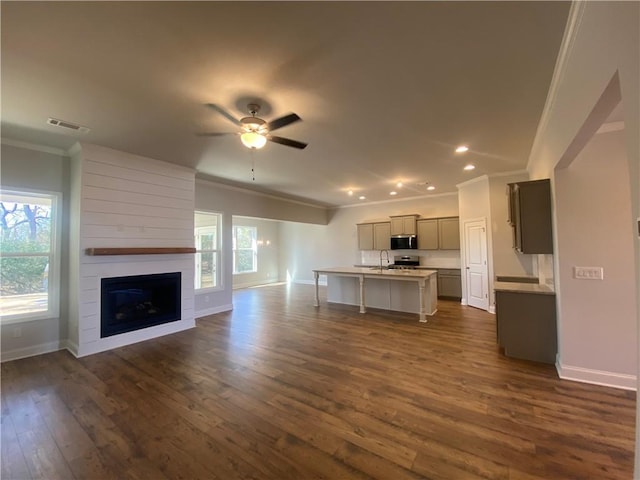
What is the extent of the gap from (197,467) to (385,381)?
1.86 meters

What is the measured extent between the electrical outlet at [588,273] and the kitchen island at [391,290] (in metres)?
2.48

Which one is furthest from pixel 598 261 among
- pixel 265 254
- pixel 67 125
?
pixel 265 254

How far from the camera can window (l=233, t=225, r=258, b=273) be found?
1012 cm

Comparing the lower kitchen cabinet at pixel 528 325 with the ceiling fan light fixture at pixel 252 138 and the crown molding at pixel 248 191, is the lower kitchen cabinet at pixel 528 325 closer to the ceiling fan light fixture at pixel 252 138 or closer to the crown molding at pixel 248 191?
the ceiling fan light fixture at pixel 252 138

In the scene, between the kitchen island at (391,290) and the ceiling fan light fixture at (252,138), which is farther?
the kitchen island at (391,290)

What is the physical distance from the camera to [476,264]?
241 inches

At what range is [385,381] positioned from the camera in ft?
9.53

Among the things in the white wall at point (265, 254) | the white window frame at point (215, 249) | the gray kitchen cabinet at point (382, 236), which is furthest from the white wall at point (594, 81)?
the white wall at point (265, 254)

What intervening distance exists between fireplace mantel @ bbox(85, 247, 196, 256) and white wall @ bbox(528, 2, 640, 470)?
16.9 ft

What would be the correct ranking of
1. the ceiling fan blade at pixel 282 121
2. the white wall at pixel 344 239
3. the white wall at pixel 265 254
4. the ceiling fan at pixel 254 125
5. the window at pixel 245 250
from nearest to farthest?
the ceiling fan blade at pixel 282 121, the ceiling fan at pixel 254 125, the white wall at pixel 344 239, the window at pixel 245 250, the white wall at pixel 265 254

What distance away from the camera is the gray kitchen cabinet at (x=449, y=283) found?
705 centimetres

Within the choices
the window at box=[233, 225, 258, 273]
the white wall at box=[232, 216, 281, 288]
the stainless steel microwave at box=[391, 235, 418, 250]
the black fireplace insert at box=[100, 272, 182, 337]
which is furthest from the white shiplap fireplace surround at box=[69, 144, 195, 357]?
the stainless steel microwave at box=[391, 235, 418, 250]

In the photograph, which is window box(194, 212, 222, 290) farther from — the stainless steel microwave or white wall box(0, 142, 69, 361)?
the stainless steel microwave

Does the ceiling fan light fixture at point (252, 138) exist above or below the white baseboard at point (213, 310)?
above
